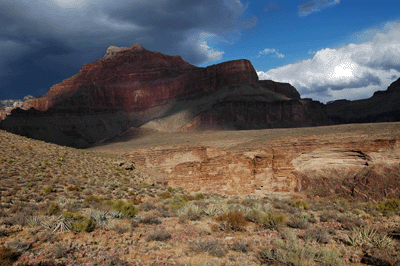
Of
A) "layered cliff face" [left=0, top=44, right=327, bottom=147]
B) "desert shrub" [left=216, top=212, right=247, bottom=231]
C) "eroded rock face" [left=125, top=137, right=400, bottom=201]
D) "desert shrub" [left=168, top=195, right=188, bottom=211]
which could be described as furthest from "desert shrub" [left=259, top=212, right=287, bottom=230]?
"layered cliff face" [left=0, top=44, right=327, bottom=147]

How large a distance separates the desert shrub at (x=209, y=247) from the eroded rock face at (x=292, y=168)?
17.0 m

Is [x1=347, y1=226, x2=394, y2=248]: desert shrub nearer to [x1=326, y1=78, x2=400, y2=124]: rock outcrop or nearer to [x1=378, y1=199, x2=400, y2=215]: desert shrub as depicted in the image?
[x1=378, y1=199, x2=400, y2=215]: desert shrub

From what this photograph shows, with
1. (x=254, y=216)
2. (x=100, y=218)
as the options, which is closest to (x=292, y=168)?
(x=254, y=216)

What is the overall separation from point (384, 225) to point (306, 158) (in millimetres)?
14557

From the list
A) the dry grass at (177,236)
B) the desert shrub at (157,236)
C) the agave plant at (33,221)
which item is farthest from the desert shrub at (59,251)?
the desert shrub at (157,236)

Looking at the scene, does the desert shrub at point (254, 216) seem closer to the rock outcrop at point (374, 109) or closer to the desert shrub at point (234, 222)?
the desert shrub at point (234, 222)

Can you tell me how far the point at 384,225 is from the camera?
9.96m

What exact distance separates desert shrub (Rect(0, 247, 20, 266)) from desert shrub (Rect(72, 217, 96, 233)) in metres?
1.84

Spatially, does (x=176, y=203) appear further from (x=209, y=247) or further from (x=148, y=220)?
(x=209, y=247)

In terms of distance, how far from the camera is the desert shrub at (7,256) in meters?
4.99

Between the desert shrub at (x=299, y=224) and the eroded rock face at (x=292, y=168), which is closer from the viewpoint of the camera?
the desert shrub at (x=299, y=224)

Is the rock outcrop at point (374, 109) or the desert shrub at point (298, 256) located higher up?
the rock outcrop at point (374, 109)

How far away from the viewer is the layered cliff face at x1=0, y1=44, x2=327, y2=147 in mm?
74500

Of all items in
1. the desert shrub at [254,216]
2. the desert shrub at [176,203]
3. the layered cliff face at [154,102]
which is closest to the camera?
the desert shrub at [254,216]
